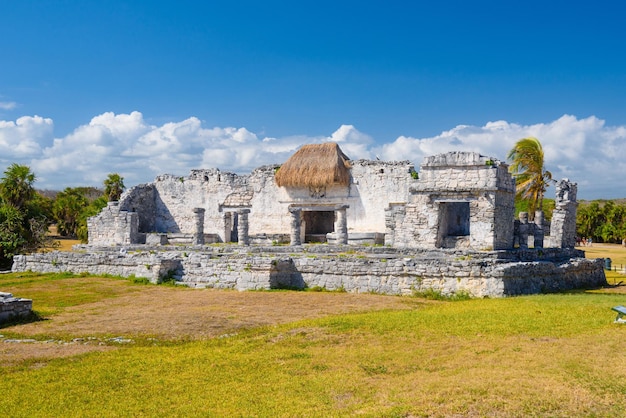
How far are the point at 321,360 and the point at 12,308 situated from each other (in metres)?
5.53

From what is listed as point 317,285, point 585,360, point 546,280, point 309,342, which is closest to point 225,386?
point 309,342

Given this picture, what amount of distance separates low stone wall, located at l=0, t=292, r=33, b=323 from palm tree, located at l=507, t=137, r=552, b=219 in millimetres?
18499

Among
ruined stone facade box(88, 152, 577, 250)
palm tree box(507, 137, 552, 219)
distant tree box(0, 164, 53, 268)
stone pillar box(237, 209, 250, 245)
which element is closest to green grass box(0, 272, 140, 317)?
distant tree box(0, 164, 53, 268)

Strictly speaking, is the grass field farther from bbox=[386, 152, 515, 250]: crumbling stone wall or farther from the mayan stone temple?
bbox=[386, 152, 515, 250]: crumbling stone wall

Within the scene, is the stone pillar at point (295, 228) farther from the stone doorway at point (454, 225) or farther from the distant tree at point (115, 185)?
the distant tree at point (115, 185)

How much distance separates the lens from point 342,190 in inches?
921

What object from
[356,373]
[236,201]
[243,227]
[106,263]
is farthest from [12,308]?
[236,201]

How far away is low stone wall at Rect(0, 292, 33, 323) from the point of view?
9.23 m

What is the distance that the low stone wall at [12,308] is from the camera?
30.3 feet

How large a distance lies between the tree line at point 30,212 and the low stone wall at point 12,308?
37.6ft

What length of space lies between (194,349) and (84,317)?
138 inches

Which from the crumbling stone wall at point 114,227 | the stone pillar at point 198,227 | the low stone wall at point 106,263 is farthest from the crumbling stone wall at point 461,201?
the crumbling stone wall at point 114,227

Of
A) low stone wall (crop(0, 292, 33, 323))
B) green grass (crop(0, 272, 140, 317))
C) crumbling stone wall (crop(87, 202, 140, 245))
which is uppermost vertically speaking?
crumbling stone wall (crop(87, 202, 140, 245))

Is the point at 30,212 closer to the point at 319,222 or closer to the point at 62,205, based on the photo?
the point at 319,222
